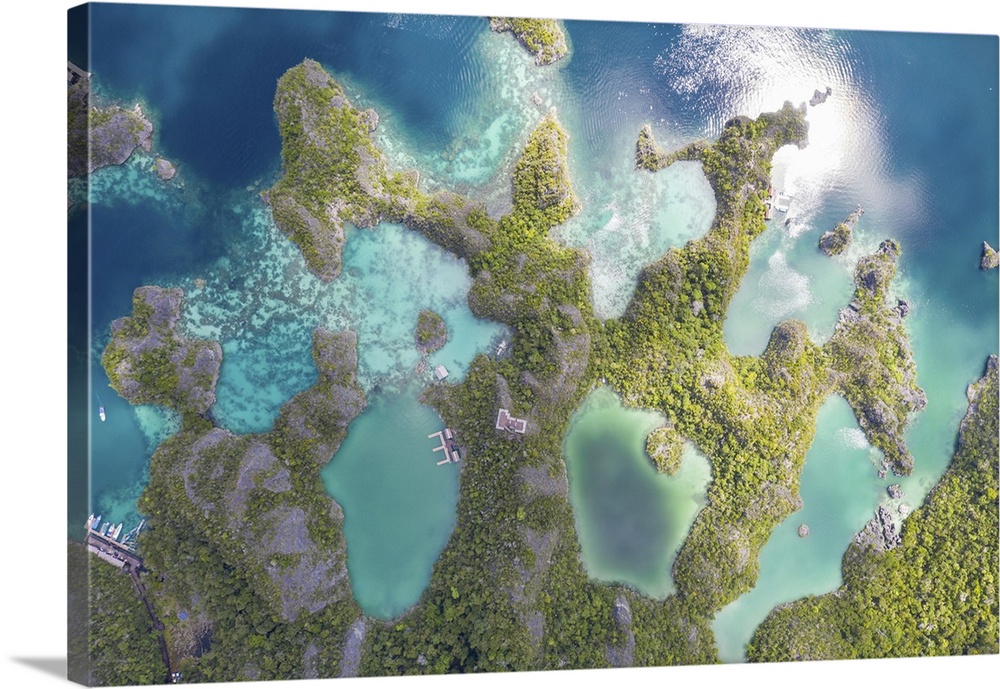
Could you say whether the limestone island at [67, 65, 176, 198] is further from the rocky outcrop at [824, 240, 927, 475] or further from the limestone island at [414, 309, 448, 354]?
the rocky outcrop at [824, 240, 927, 475]

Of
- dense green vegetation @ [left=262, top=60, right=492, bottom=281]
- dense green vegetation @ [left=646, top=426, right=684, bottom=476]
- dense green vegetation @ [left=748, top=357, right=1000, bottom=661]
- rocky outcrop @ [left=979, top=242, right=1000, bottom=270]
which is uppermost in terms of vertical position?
dense green vegetation @ [left=262, top=60, right=492, bottom=281]

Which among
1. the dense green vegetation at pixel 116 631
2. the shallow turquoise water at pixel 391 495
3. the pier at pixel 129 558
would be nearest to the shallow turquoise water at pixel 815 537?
the shallow turquoise water at pixel 391 495

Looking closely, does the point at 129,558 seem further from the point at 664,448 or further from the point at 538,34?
the point at 538,34

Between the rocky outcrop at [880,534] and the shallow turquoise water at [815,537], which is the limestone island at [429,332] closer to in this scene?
the shallow turquoise water at [815,537]

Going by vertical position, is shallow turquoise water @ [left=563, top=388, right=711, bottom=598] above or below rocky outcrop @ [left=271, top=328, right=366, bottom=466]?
below

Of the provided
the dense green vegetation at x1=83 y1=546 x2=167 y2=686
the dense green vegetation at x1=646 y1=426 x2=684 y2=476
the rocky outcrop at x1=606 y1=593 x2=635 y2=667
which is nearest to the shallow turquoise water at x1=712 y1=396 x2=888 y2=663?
the rocky outcrop at x1=606 y1=593 x2=635 y2=667

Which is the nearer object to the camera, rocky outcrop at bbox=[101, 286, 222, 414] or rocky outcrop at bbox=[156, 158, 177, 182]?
rocky outcrop at bbox=[101, 286, 222, 414]

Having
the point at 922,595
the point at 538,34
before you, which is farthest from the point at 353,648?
the point at 538,34
